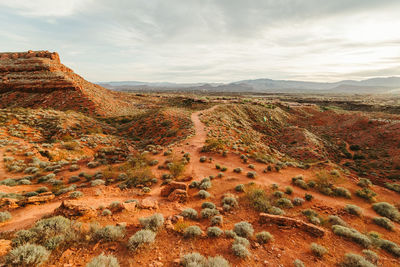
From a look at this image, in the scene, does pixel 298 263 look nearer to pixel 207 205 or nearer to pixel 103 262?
pixel 207 205

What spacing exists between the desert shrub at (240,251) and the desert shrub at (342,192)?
30.6 feet

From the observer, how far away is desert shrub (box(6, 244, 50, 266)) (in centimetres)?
358

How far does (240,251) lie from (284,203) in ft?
16.8

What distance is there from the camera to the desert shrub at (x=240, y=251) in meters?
4.94

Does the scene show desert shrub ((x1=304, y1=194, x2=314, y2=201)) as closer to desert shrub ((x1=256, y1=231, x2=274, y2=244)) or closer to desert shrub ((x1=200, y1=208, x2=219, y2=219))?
desert shrub ((x1=256, y1=231, x2=274, y2=244))

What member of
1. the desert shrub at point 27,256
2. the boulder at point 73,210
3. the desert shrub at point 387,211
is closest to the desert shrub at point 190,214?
the boulder at point 73,210

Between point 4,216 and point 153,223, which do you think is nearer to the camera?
point 4,216

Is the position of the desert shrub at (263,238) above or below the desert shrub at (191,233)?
below

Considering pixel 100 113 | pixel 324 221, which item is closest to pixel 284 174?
pixel 324 221

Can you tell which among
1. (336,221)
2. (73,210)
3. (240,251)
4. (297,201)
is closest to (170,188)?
(73,210)

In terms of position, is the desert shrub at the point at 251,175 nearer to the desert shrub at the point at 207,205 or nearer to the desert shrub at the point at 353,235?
the desert shrub at the point at 207,205

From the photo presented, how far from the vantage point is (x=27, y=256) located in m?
3.70

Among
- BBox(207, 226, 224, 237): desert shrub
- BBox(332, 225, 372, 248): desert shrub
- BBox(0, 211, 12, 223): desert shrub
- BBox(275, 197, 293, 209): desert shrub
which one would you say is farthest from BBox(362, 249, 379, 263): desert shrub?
BBox(0, 211, 12, 223): desert shrub

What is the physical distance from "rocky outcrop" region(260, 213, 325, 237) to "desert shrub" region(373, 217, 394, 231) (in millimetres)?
4145
